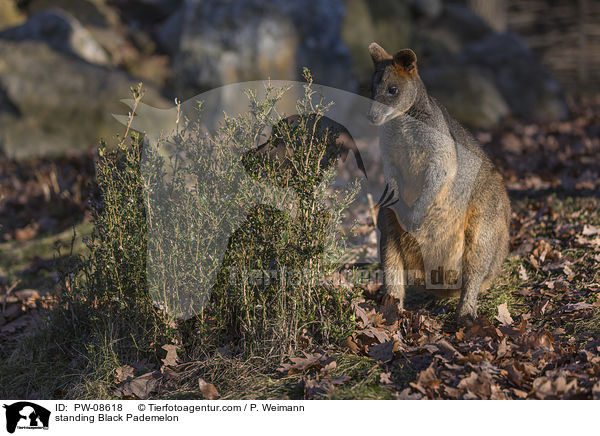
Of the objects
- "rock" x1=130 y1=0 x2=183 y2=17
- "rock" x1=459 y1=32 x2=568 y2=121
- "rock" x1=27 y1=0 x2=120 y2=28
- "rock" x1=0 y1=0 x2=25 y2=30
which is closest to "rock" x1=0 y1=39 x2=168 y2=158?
"rock" x1=0 y1=0 x2=25 y2=30

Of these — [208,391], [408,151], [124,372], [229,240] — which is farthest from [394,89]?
[124,372]

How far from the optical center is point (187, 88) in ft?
40.6

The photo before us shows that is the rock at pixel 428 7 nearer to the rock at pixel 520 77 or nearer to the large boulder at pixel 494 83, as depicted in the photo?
the large boulder at pixel 494 83

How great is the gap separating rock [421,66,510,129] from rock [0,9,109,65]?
26.6 feet

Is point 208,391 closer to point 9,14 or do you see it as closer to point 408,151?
point 408,151

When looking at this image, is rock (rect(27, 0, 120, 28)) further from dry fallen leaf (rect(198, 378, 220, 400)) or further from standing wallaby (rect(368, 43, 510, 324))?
dry fallen leaf (rect(198, 378, 220, 400))

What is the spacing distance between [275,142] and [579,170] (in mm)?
5767

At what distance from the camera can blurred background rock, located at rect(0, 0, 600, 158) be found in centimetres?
1114

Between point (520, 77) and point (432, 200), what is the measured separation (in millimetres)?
10770

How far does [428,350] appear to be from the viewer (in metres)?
4.24

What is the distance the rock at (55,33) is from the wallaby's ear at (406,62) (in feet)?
32.5

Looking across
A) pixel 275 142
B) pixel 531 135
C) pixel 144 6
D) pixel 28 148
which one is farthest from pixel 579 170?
pixel 144 6

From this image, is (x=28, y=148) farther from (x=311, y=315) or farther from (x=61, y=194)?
(x=311, y=315)
